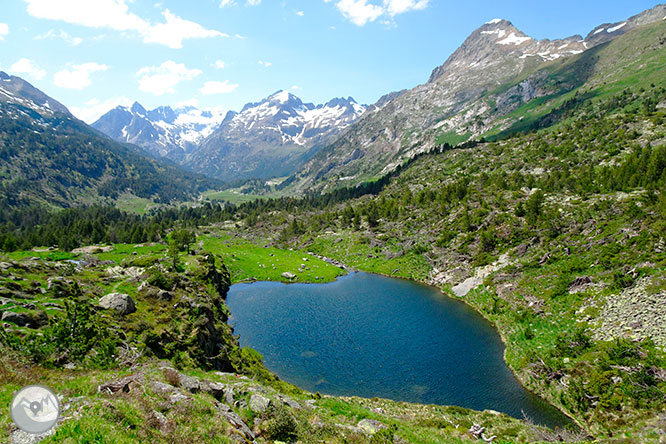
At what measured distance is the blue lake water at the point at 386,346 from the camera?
3894cm

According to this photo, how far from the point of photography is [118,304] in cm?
3597

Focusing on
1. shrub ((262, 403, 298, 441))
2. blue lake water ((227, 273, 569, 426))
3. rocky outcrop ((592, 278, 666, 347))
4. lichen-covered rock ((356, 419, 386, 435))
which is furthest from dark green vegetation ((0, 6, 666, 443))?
blue lake water ((227, 273, 569, 426))

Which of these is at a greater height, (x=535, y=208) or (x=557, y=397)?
(x=535, y=208)

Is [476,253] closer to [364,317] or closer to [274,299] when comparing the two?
[364,317]

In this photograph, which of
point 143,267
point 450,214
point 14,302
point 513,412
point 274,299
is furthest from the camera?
point 450,214

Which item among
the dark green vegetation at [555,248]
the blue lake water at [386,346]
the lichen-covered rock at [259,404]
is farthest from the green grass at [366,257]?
the lichen-covered rock at [259,404]

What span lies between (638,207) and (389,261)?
2382 inches

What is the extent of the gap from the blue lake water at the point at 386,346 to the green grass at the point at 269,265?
48.5 feet

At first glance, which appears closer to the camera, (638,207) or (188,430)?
(188,430)

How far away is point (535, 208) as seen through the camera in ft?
267

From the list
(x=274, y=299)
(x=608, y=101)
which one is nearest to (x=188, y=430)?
(x=274, y=299)

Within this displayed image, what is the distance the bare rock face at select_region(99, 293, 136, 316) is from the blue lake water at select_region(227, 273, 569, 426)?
20.9 metres

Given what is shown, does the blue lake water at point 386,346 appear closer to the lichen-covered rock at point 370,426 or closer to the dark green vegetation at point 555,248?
the dark green vegetation at point 555,248

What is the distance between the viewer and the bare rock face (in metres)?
35.3
